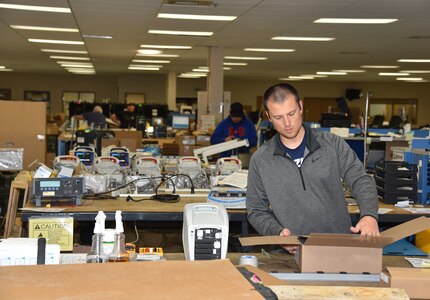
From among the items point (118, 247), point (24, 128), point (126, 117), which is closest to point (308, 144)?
point (118, 247)

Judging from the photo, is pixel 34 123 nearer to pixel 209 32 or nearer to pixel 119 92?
pixel 209 32

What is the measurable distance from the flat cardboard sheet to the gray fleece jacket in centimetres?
139

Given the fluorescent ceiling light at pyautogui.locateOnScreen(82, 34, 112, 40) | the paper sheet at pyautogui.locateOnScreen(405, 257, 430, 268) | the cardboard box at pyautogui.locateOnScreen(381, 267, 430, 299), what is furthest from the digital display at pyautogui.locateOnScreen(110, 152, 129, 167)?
the fluorescent ceiling light at pyautogui.locateOnScreen(82, 34, 112, 40)

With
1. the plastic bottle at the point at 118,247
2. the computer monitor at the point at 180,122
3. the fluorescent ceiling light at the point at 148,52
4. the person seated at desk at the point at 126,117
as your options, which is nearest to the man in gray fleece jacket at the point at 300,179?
the plastic bottle at the point at 118,247

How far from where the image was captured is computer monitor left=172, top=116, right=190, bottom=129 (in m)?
12.4

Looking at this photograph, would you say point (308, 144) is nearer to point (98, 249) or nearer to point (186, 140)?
point (98, 249)

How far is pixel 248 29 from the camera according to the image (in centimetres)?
987

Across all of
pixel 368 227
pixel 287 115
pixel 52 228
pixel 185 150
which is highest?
pixel 287 115

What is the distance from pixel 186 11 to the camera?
325 inches

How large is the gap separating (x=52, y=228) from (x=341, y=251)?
1.85m

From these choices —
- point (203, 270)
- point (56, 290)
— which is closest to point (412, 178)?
point (203, 270)

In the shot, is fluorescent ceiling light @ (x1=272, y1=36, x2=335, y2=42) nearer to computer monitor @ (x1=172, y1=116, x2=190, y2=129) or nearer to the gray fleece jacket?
computer monitor @ (x1=172, y1=116, x2=190, y2=129)

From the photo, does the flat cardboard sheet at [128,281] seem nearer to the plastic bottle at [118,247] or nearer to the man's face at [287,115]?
the plastic bottle at [118,247]

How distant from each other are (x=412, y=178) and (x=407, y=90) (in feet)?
65.8
